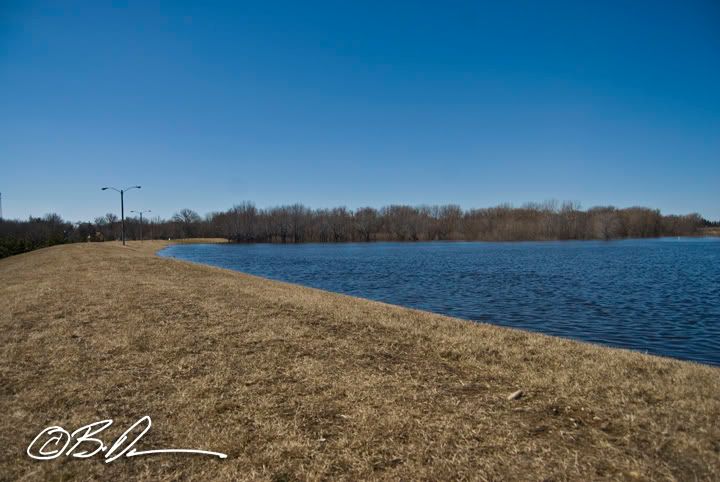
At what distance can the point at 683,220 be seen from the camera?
436 feet

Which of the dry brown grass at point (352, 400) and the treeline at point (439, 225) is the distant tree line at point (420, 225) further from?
the dry brown grass at point (352, 400)

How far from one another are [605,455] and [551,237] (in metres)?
113

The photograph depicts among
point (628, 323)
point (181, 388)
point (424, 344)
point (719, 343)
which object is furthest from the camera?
point (628, 323)

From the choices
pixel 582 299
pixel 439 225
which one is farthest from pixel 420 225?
pixel 582 299

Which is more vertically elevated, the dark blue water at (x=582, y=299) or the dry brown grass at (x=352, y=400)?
the dry brown grass at (x=352, y=400)

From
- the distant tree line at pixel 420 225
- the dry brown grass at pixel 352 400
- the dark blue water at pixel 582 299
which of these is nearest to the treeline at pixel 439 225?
the distant tree line at pixel 420 225

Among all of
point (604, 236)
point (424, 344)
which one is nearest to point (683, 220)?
point (604, 236)

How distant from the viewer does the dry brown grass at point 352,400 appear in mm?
3967

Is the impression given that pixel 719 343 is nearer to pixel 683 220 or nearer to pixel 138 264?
pixel 138 264

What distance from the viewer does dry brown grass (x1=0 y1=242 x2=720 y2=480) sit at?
13.0ft

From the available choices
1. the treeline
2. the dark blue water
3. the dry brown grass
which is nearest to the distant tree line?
the treeline

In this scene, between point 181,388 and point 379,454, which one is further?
point 181,388

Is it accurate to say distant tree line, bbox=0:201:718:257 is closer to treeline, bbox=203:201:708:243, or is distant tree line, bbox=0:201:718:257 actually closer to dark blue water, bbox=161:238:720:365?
treeline, bbox=203:201:708:243
